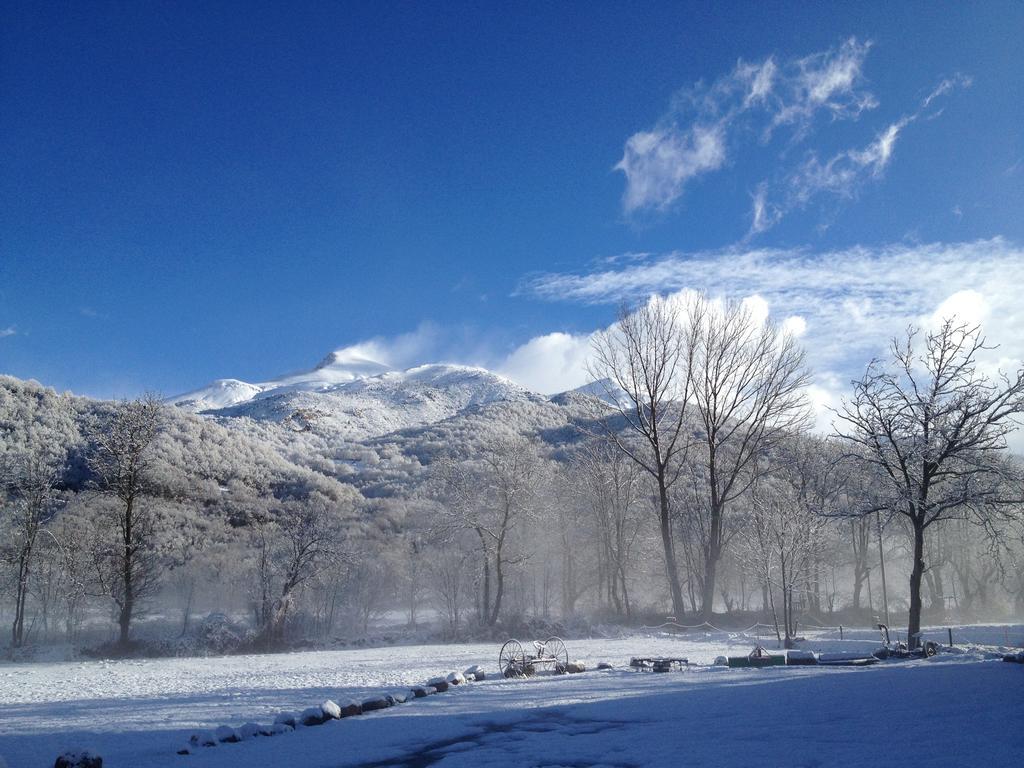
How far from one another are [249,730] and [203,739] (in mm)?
720

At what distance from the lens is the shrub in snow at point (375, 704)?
11.3m

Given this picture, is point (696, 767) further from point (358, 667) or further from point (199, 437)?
point (199, 437)

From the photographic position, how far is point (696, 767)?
6.33 metres

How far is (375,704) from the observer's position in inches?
450

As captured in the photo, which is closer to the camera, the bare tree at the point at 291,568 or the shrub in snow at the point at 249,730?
the shrub in snow at the point at 249,730

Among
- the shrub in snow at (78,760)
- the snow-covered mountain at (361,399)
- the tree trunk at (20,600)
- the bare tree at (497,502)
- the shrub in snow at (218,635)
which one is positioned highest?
the snow-covered mountain at (361,399)

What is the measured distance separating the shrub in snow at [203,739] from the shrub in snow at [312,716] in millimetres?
1598

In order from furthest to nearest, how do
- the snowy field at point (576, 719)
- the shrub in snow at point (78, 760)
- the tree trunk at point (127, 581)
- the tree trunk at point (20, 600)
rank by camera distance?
the tree trunk at point (20, 600) → the tree trunk at point (127, 581) → the snowy field at point (576, 719) → the shrub in snow at point (78, 760)

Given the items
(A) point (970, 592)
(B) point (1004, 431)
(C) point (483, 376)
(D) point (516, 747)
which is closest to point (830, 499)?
(A) point (970, 592)

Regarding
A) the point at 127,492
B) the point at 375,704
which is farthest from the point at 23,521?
the point at 375,704

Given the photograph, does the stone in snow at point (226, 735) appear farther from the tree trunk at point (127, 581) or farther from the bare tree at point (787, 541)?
the tree trunk at point (127, 581)

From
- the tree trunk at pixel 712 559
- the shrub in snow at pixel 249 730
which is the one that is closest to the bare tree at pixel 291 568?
the tree trunk at pixel 712 559

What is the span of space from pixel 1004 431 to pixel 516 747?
57.7ft

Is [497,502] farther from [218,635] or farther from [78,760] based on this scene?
[78,760]
